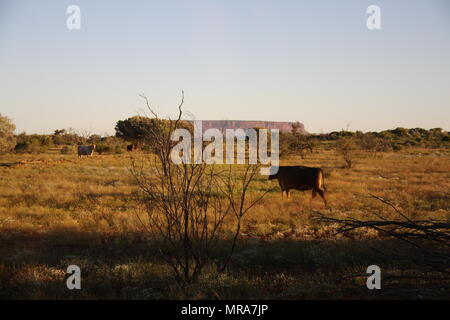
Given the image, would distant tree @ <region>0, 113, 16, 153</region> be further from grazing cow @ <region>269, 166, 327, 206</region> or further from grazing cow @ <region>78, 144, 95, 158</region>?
grazing cow @ <region>269, 166, 327, 206</region>

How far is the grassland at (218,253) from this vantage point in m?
4.68

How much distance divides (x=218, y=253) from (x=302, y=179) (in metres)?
6.36

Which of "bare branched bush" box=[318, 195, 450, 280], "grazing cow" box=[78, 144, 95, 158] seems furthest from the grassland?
"grazing cow" box=[78, 144, 95, 158]

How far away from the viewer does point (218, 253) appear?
672 centimetres

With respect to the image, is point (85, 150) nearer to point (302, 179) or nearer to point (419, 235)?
point (302, 179)

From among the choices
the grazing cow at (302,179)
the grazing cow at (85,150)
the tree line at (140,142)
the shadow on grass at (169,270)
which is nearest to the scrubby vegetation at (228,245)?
the shadow on grass at (169,270)

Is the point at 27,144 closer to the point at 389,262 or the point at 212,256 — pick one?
the point at 212,256

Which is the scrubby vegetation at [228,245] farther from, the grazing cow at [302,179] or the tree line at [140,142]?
the tree line at [140,142]

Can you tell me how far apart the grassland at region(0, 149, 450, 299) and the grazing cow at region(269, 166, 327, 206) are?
0.51m

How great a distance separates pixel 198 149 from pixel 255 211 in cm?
568

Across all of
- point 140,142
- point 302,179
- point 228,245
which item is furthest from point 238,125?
point 140,142

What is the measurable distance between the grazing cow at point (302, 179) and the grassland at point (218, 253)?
515mm
